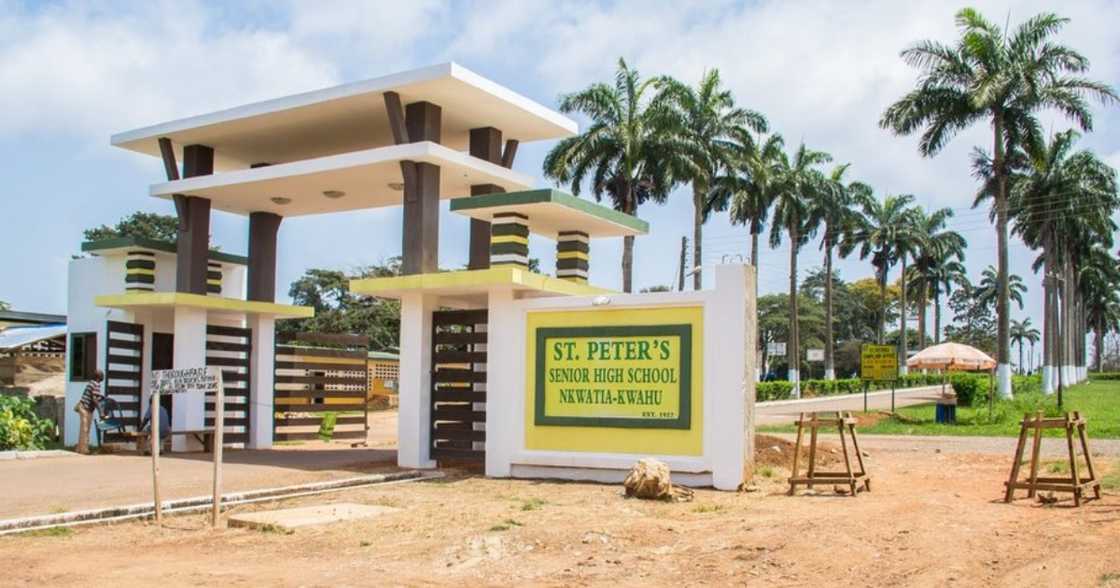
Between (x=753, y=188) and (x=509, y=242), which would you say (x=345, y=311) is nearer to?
(x=753, y=188)

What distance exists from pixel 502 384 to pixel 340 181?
540 cm

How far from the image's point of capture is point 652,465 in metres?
13.0

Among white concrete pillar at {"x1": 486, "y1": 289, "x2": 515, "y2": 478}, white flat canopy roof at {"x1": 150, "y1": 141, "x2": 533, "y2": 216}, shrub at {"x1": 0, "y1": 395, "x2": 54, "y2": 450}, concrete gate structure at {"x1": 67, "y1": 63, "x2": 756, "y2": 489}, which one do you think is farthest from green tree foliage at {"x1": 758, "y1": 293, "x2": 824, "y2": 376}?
white concrete pillar at {"x1": 486, "y1": 289, "x2": 515, "y2": 478}

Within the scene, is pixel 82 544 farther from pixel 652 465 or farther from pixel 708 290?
pixel 708 290

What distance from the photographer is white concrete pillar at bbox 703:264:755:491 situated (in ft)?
45.2

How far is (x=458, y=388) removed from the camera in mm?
16672

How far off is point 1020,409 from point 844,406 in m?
10.6

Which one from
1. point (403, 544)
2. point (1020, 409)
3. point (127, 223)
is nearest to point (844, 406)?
point (1020, 409)

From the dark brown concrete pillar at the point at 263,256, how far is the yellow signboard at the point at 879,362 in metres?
17.6

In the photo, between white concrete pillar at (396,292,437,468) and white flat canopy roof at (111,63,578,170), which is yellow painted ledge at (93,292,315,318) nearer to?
white flat canopy roof at (111,63,578,170)

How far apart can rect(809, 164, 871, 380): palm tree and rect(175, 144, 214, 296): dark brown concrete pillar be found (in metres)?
38.2

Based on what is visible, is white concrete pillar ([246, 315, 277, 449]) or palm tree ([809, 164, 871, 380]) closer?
white concrete pillar ([246, 315, 277, 449])

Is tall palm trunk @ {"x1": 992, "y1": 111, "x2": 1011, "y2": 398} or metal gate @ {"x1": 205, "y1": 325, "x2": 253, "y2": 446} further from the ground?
tall palm trunk @ {"x1": 992, "y1": 111, "x2": 1011, "y2": 398}

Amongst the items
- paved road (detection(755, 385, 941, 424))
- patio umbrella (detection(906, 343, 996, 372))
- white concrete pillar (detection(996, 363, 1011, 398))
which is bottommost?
paved road (detection(755, 385, 941, 424))
